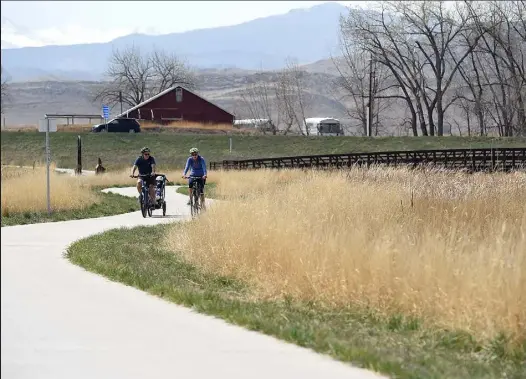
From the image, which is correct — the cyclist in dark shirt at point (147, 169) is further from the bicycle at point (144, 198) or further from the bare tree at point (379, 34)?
the bare tree at point (379, 34)

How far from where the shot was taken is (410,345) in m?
7.54

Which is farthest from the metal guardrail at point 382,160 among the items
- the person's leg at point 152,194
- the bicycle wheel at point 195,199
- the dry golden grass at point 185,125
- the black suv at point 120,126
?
the dry golden grass at point 185,125

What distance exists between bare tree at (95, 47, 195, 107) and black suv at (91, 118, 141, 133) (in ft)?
111

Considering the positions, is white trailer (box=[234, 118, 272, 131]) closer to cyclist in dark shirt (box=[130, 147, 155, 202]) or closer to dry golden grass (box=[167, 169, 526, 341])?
cyclist in dark shirt (box=[130, 147, 155, 202])

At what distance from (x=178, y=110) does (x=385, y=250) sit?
84.9 meters

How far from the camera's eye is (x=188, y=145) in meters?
76.8

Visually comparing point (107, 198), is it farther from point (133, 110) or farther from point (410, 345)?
point (133, 110)

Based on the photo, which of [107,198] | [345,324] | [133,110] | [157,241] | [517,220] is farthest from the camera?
[133,110]

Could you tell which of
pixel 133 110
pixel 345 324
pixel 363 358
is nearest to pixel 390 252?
pixel 345 324

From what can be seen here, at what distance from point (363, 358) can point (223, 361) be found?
3.73 ft

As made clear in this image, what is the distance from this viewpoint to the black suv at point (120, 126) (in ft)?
284

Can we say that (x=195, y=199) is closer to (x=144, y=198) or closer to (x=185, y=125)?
(x=144, y=198)

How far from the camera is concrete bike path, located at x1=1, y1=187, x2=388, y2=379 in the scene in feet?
22.2

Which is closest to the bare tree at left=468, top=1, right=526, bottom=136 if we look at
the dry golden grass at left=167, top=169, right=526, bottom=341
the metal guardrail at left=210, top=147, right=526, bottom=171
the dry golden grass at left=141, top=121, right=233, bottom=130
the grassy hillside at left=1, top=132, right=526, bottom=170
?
the grassy hillside at left=1, top=132, right=526, bottom=170
